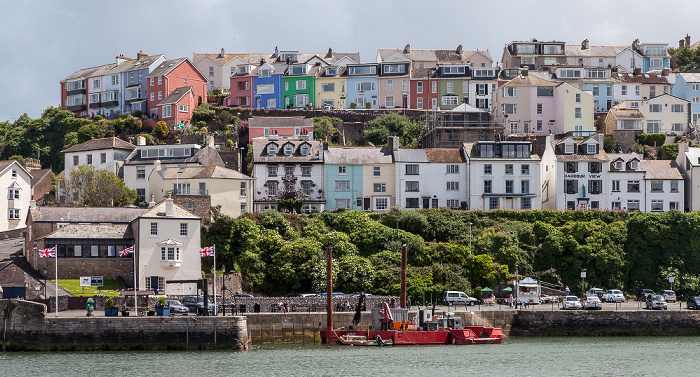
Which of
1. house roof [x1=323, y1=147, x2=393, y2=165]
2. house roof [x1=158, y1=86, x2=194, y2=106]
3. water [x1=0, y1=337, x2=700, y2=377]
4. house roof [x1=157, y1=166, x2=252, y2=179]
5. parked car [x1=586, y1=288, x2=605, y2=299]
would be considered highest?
house roof [x1=158, y1=86, x2=194, y2=106]

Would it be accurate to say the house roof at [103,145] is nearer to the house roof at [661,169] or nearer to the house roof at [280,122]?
the house roof at [280,122]

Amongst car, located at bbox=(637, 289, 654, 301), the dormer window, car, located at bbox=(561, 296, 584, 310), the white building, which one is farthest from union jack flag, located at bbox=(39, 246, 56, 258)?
car, located at bbox=(637, 289, 654, 301)

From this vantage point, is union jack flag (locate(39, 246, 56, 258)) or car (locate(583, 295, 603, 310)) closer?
union jack flag (locate(39, 246, 56, 258))

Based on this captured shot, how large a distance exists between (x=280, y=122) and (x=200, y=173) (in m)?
18.6

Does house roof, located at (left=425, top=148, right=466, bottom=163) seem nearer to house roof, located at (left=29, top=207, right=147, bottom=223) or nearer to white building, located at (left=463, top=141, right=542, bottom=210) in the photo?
white building, located at (left=463, top=141, right=542, bottom=210)

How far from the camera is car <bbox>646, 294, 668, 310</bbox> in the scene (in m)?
64.6

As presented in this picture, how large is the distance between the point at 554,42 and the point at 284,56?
3489 centimetres

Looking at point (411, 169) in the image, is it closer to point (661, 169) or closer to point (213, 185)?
point (213, 185)

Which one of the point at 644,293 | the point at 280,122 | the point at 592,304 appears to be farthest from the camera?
the point at 280,122

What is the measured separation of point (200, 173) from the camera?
78.8 metres

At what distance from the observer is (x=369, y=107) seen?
10681 cm

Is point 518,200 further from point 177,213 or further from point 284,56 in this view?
point 284,56

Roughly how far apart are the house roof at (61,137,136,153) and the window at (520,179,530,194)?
35.8 m

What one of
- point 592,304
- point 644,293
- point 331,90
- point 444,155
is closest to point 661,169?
point 644,293
